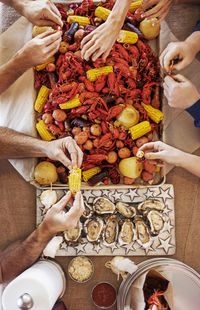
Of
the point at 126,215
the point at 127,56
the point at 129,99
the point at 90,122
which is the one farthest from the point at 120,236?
the point at 127,56

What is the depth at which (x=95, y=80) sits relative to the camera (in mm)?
2117

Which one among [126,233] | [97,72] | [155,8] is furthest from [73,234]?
[155,8]

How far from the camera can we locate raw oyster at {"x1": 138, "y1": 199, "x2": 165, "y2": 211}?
212 cm

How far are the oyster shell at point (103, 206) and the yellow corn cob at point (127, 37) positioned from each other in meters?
1.19

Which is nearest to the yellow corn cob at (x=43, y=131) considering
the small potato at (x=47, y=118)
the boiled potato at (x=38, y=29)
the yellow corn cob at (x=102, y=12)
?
the small potato at (x=47, y=118)

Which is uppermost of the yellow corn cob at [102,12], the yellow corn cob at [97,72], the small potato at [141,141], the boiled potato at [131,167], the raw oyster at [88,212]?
the yellow corn cob at [102,12]

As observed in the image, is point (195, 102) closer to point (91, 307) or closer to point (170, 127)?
point (170, 127)

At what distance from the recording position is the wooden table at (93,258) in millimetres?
2145

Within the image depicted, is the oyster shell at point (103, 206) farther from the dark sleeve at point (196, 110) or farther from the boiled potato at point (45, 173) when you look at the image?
the dark sleeve at point (196, 110)

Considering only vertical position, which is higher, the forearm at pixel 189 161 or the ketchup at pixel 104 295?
the forearm at pixel 189 161

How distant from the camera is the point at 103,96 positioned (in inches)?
83.6

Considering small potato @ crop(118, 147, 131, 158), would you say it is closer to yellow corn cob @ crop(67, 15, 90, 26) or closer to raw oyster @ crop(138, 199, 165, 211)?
raw oyster @ crop(138, 199, 165, 211)

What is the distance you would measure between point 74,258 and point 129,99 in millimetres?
1268

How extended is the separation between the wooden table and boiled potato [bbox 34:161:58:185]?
19 cm
